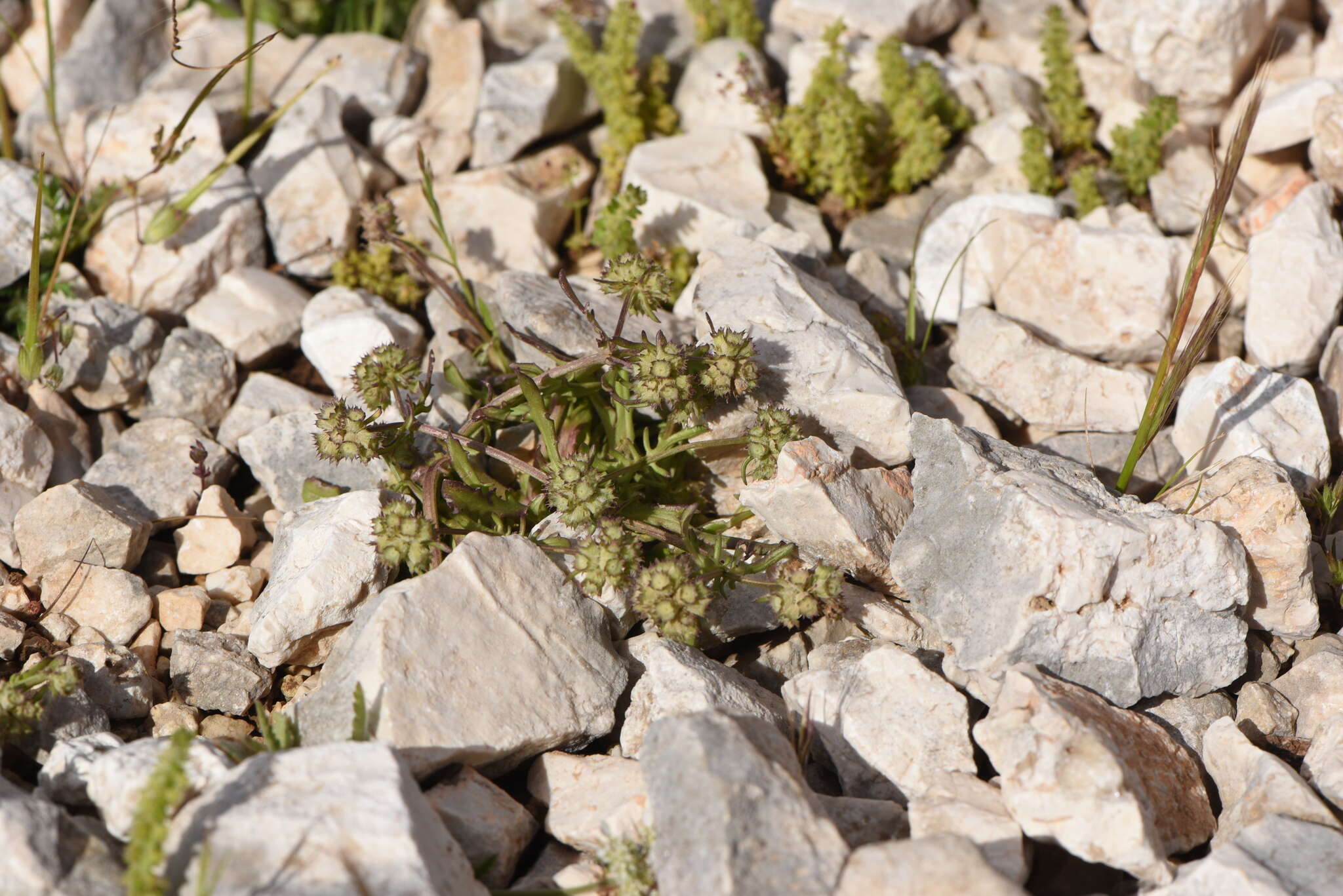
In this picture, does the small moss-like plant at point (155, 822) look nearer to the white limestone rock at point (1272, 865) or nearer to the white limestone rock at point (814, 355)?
the white limestone rock at point (814, 355)

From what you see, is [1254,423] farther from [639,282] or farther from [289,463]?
[289,463]

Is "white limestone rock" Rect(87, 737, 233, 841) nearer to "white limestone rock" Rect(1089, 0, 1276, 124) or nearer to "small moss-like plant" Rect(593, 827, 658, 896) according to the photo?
"small moss-like plant" Rect(593, 827, 658, 896)

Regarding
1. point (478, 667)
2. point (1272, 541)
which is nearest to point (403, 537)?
point (478, 667)

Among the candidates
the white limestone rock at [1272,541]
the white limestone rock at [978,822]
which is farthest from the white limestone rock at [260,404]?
the white limestone rock at [1272,541]

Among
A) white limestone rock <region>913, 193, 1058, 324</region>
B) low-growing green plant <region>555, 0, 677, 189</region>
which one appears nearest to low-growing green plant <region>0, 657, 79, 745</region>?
low-growing green plant <region>555, 0, 677, 189</region>

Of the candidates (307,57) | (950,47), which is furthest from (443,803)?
(950,47)
